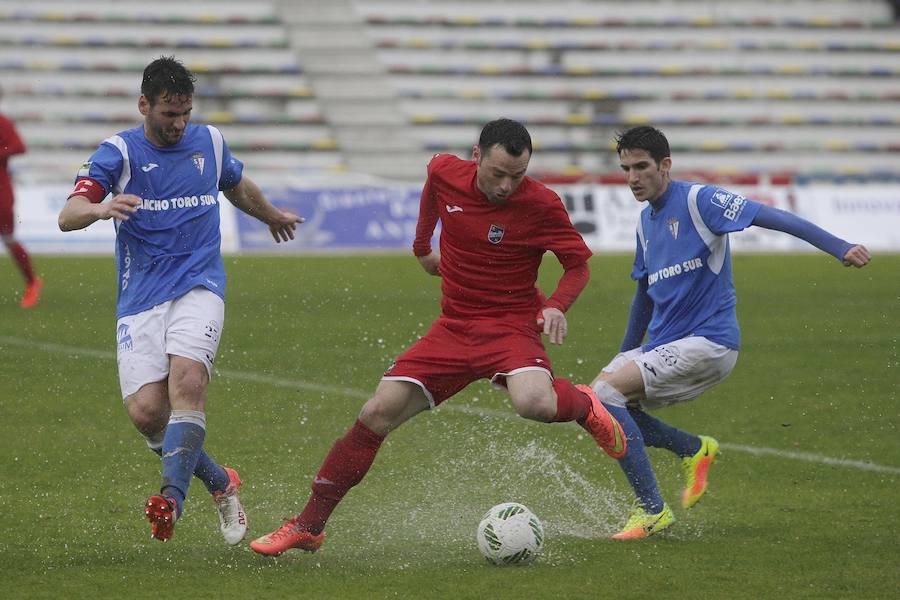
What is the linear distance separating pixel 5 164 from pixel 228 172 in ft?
26.0

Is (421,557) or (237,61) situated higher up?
(237,61)

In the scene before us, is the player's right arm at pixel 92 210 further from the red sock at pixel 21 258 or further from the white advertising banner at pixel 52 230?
the white advertising banner at pixel 52 230

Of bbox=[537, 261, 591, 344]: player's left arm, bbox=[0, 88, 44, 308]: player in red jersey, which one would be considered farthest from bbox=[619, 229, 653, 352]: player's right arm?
bbox=[0, 88, 44, 308]: player in red jersey

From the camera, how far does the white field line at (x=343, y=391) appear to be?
763 centimetres

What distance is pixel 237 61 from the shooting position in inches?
1126

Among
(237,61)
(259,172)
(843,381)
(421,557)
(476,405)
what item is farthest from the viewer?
(237,61)

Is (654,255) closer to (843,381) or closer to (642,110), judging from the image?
(843,381)

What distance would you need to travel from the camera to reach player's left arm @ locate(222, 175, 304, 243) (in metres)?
6.27

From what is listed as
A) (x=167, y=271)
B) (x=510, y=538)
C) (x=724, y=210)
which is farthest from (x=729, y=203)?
(x=167, y=271)

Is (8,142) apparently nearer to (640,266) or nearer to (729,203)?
Result: (640,266)

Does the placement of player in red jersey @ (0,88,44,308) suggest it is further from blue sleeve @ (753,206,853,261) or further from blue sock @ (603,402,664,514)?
blue sleeve @ (753,206,853,261)

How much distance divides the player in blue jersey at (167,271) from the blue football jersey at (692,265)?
6.64ft

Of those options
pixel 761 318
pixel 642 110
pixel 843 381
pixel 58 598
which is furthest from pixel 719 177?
pixel 58 598

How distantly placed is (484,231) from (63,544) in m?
2.15
